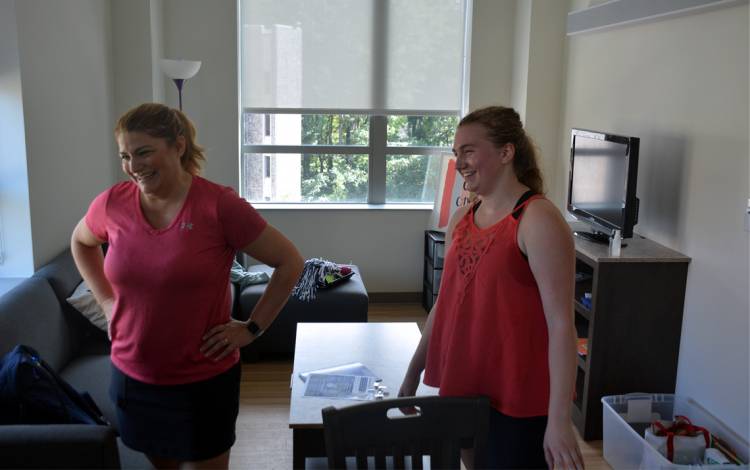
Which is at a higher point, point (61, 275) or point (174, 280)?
point (174, 280)

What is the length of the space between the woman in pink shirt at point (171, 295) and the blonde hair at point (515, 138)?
62cm

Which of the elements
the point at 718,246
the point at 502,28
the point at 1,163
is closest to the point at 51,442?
the point at 1,163

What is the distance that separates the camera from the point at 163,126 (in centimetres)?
178

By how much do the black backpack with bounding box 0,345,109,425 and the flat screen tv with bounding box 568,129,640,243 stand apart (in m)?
2.39

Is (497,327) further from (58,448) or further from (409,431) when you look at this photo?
(58,448)

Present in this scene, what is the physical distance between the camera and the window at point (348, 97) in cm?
501

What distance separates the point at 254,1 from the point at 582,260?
9.82 feet

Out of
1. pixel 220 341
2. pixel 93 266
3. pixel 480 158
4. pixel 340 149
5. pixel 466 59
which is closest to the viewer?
pixel 480 158

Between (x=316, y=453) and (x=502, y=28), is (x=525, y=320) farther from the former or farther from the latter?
(x=502, y=28)

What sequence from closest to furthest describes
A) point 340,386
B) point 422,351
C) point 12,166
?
1. point 422,351
2. point 340,386
3. point 12,166

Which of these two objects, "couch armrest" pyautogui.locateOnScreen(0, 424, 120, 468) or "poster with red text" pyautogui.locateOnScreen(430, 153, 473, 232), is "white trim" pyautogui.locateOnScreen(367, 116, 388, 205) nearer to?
"poster with red text" pyautogui.locateOnScreen(430, 153, 473, 232)

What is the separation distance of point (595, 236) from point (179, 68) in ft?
8.53

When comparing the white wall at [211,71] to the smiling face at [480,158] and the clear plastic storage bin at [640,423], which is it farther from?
the smiling face at [480,158]

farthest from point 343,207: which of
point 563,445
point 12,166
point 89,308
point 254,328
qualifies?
point 563,445
